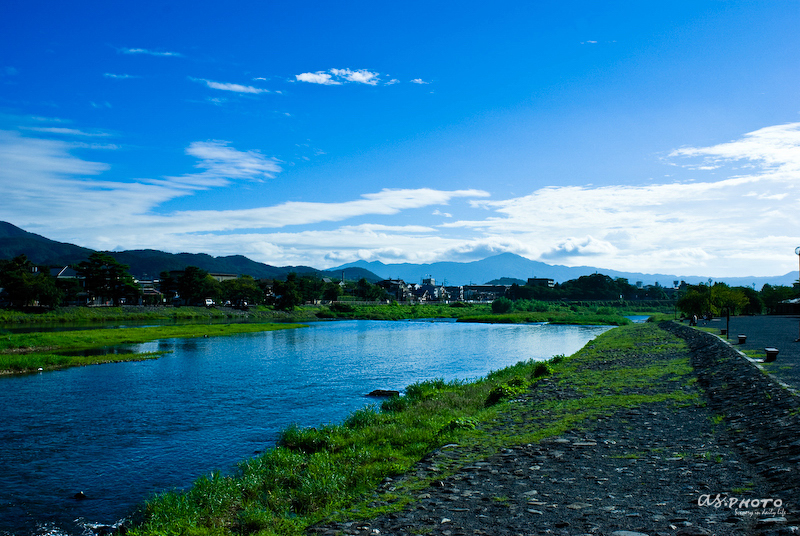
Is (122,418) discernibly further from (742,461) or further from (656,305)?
(656,305)

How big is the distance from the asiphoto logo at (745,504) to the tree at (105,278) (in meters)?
112

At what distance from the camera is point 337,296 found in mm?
173125

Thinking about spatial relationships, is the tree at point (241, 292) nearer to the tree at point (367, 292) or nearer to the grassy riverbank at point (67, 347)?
the tree at point (367, 292)

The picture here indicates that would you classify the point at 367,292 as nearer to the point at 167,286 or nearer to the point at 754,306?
the point at 167,286

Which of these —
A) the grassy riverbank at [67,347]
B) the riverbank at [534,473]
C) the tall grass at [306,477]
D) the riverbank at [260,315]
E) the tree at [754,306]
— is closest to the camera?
the riverbank at [534,473]

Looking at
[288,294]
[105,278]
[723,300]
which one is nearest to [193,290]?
[105,278]

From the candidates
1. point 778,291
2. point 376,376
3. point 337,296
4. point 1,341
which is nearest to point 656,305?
point 778,291

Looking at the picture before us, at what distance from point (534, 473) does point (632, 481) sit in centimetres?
191

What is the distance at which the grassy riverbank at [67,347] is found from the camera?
113 ft

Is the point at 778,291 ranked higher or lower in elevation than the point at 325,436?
higher

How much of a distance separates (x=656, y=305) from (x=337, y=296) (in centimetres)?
11349

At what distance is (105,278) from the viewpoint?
334ft

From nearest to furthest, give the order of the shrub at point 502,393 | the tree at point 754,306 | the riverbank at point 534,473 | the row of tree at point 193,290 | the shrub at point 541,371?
1. the riverbank at point 534,473
2. the shrub at point 502,393
3. the shrub at point 541,371
4. the row of tree at point 193,290
5. the tree at point 754,306

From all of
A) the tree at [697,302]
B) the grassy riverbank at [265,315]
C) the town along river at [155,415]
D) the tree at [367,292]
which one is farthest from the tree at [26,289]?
the tree at [697,302]
